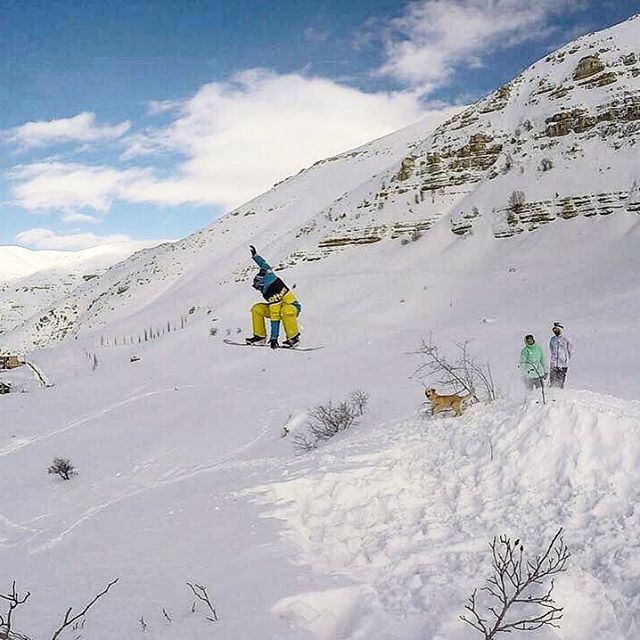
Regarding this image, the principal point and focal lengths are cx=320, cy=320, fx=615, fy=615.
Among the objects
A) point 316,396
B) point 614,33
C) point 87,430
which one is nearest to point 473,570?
point 316,396

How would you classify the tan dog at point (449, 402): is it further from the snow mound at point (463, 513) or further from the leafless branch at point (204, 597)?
the leafless branch at point (204, 597)

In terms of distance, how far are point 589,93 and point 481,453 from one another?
2426cm

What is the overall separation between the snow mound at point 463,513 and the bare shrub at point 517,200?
18.1 metres

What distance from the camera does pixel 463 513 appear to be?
521 centimetres

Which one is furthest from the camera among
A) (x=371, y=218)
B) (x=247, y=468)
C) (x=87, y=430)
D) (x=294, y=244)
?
(x=294, y=244)

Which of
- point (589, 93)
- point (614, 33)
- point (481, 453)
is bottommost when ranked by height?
point (481, 453)

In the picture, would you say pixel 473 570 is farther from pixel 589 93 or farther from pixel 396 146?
pixel 396 146

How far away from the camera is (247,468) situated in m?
7.85

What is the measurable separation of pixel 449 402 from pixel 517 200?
18.0 meters

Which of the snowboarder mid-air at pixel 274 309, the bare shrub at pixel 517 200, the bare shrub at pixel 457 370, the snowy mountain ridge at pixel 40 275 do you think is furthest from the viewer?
the snowy mountain ridge at pixel 40 275

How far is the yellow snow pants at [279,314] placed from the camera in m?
16.0

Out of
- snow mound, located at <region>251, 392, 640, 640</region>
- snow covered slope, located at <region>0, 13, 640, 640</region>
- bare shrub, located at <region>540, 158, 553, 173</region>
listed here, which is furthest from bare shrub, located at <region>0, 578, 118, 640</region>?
bare shrub, located at <region>540, 158, 553, 173</region>

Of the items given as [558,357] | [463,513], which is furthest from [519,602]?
[558,357]

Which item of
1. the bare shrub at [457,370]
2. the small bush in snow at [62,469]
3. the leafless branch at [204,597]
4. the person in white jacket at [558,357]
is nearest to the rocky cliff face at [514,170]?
the bare shrub at [457,370]
